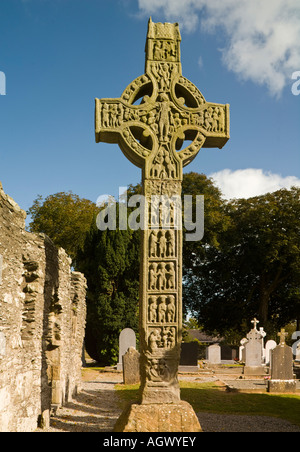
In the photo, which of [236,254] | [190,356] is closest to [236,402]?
[190,356]

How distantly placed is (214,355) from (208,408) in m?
14.4

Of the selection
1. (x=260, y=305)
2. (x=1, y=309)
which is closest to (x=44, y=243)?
(x=1, y=309)

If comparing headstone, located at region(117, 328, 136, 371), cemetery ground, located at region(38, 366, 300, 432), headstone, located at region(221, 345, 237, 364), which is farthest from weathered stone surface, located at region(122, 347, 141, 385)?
headstone, located at region(221, 345, 237, 364)

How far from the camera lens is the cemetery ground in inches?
294

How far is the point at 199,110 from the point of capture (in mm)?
6426

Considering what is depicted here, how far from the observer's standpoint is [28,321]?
268 inches

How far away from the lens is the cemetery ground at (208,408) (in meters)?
7.46

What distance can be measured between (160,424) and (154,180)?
9.94ft

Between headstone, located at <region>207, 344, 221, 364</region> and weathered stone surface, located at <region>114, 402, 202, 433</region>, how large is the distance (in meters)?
18.8

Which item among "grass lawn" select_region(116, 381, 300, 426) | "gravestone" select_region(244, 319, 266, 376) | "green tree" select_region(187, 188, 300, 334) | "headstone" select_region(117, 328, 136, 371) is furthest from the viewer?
"green tree" select_region(187, 188, 300, 334)

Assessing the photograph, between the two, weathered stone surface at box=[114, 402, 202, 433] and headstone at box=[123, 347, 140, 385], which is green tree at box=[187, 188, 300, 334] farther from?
weathered stone surface at box=[114, 402, 202, 433]

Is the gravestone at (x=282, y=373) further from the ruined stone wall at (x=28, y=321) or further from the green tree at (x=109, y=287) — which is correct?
the green tree at (x=109, y=287)

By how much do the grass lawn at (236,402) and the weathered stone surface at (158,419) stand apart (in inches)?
129

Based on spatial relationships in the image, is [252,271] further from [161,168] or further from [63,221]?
[161,168]
